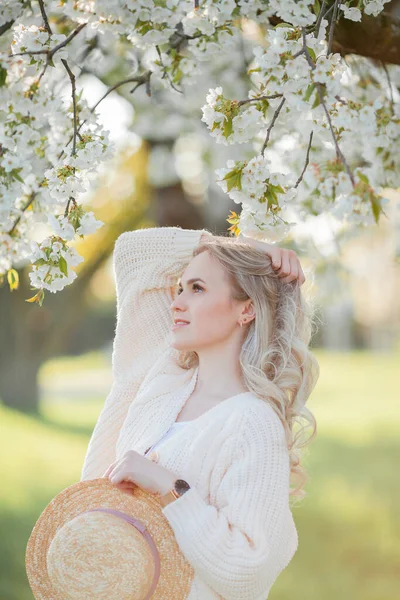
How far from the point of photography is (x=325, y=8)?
286 centimetres

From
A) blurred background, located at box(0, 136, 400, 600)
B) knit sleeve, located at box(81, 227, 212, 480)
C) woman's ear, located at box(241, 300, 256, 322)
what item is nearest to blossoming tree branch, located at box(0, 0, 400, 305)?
woman's ear, located at box(241, 300, 256, 322)

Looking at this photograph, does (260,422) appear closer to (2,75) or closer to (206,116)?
(206,116)

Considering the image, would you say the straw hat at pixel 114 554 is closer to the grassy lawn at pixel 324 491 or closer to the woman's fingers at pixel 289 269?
the woman's fingers at pixel 289 269

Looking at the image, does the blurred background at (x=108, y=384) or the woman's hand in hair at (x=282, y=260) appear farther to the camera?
the blurred background at (x=108, y=384)

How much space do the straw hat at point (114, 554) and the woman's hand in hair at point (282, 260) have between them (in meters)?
0.82

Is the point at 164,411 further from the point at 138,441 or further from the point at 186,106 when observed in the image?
the point at 186,106

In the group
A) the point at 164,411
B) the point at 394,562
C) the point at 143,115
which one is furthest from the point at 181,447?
the point at 143,115

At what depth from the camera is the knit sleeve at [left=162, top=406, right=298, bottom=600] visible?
2.31 meters

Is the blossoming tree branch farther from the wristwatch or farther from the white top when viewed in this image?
the wristwatch

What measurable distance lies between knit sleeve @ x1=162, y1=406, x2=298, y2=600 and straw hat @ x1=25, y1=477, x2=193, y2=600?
0.05 meters

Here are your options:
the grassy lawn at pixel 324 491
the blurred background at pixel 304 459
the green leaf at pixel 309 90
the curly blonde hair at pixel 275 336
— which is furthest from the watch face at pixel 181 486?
the grassy lawn at pixel 324 491

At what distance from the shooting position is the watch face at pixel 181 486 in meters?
2.38

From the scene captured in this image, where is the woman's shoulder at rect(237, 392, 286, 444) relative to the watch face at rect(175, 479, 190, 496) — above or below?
above

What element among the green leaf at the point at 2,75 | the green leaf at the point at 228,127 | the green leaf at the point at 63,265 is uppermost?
the green leaf at the point at 2,75
